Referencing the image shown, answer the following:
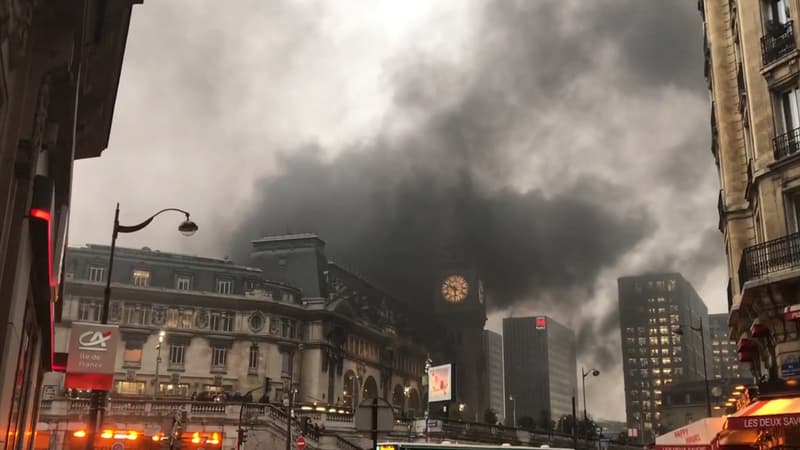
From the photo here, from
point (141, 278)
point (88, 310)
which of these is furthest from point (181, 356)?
point (88, 310)

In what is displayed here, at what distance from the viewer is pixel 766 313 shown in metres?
22.2

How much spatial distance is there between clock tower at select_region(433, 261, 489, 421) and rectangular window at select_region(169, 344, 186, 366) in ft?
267

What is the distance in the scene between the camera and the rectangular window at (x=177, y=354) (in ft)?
280

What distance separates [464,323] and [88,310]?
100217mm

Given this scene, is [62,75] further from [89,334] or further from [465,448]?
[465,448]

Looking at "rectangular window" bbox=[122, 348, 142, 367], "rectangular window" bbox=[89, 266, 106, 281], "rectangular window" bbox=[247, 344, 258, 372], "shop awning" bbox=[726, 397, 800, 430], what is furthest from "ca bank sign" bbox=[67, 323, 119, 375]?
"rectangular window" bbox=[247, 344, 258, 372]

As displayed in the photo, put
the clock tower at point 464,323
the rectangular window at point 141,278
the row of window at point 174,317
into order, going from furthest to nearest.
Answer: the clock tower at point 464,323 → the rectangular window at point 141,278 → the row of window at point 174,317

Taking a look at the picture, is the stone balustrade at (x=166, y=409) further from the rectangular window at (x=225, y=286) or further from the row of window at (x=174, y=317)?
the rectangular window at (x=225, y=286)

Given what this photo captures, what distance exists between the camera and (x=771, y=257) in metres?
22.5

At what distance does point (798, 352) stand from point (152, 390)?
243ft

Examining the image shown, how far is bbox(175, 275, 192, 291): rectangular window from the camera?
88375 millimetres

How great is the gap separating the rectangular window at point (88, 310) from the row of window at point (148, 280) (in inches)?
108

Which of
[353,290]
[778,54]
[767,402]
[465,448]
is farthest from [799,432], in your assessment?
[353,290]

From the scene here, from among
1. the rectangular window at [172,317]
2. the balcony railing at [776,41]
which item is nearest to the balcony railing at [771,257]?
the balcony railing at [776,41]
